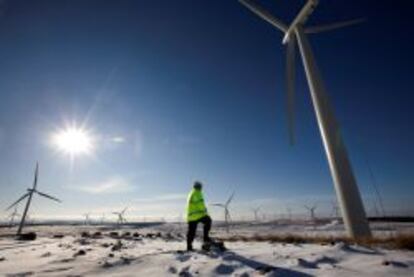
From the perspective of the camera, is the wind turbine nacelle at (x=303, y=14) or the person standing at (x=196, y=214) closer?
the person standing at (x=196, y=214)

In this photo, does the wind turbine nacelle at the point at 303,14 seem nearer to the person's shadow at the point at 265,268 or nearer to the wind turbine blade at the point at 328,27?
the wind turbine blade at the point at 328,27

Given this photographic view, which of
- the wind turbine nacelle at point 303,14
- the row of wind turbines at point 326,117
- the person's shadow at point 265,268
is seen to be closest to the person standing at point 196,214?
the person's shadow at point 265,268

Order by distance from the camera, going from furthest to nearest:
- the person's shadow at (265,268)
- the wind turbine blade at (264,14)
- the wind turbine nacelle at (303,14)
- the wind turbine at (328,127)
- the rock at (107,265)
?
the wind turbine blade at (264,14), the wind turbine nacelle at (303,14), the wind turbine at (328,127), the rock at (107,265), the person's shadow at (265,268)

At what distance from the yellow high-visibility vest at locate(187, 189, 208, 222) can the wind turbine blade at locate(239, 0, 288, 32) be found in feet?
51.2

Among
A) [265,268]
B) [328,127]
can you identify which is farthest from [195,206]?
[328,127]

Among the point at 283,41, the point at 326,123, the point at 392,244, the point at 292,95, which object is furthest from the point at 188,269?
the point at 283,41

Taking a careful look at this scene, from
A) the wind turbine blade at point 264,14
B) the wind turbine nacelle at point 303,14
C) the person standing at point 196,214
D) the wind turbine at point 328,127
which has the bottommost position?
the person standing at point 196,214

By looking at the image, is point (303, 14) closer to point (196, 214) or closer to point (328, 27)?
point (328, 27)

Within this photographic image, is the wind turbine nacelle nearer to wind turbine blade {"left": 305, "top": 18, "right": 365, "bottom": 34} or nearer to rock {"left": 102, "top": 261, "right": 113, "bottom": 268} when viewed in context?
wind turbine blade {"left": 305, "top": 18, "right": 365, "bottom": 34}

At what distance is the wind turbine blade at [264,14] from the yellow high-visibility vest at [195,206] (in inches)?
614

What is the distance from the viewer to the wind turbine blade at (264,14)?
2175cm

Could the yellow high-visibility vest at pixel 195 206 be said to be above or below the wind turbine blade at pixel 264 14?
below

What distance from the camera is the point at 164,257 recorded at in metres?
8.45

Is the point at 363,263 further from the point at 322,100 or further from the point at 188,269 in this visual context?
the point at 322,100
